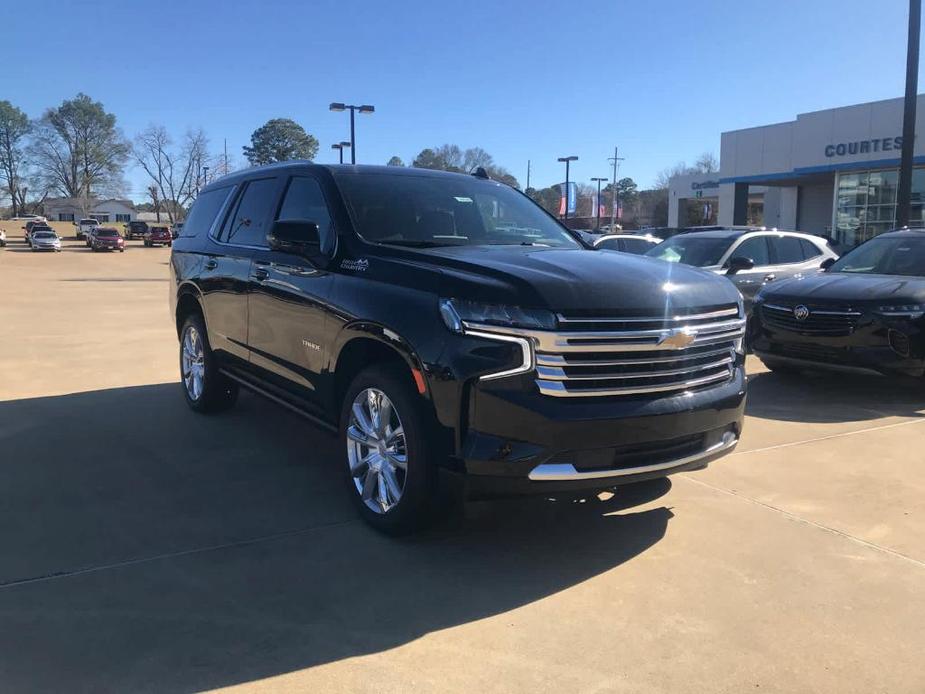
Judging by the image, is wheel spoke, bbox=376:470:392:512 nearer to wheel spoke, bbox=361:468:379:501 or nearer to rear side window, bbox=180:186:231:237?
wheel spoke, bbox=361:468:379:501

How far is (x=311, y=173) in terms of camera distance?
199 inches

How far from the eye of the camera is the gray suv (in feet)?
34.6

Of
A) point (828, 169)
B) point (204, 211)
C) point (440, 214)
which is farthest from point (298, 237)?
point (828, 169)

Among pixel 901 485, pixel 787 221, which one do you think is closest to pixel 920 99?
pixel 787 221

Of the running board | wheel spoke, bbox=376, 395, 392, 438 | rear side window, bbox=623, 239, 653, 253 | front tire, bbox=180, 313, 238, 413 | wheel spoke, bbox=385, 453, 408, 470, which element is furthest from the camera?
rear side window, bbox=623, 239, 653, 253

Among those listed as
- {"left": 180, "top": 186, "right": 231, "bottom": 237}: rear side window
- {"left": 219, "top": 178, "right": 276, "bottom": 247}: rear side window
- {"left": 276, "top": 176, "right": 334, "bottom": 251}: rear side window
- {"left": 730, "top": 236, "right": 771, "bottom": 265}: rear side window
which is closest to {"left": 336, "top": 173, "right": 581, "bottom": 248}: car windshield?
{"left": 276, "top": 176, "right": 334, "bottom": 251}: rear side window

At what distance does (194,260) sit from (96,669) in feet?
14.2

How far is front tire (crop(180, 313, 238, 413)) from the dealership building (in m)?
27.2

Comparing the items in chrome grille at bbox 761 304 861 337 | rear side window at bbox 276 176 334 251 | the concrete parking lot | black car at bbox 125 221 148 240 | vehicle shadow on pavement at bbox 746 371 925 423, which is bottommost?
the concrete parking lot

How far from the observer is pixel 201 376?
21.5 feet

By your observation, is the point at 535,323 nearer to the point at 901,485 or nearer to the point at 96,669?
the point at 96,669

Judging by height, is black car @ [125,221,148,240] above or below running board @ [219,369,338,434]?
above

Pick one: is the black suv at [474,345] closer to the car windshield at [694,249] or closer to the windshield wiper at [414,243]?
the windshield wiper at [414,243]

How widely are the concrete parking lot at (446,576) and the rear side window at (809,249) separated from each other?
5953 millimetres
